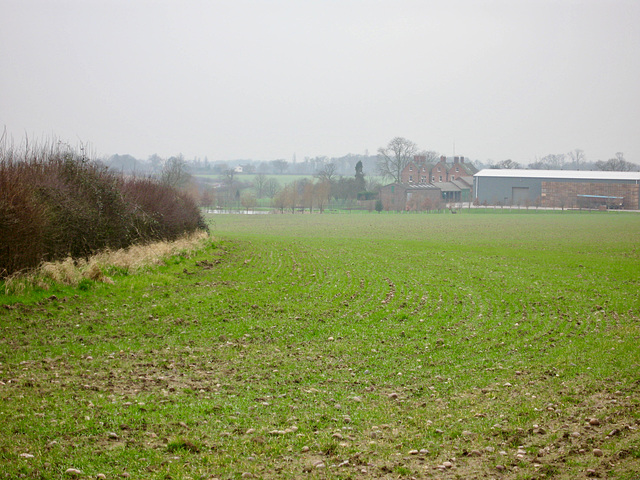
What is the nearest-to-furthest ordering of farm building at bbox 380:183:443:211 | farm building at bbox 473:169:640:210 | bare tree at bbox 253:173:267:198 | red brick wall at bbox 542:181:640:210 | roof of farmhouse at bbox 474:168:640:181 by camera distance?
red brick wall at bbox 542:181:640:210, farm building at bbox 473:169:640:210, farm building at bbox 380:183:443:211, roof of farmhouse at bbox 474:168:640:181, bare tree at bbox 253:173:267:198

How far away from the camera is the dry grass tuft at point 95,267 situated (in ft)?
44.7

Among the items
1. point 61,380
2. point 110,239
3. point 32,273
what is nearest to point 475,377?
→ point 61,380

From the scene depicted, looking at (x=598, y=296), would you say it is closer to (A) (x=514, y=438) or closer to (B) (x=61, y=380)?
(A) (x=514, y=438)

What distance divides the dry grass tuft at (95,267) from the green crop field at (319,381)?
18.3 inches

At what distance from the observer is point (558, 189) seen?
114312mm

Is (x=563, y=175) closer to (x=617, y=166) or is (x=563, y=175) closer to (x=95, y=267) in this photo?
(x=617, y=166)

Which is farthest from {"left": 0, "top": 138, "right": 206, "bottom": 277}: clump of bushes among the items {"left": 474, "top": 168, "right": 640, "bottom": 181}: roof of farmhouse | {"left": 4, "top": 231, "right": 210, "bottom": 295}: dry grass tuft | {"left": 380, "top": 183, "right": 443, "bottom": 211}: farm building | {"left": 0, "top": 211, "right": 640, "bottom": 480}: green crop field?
{"left": 474, "top": 168, "right": 640, "bottom": 181}: roof of farmhouse

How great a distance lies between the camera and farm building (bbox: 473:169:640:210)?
4205 inches

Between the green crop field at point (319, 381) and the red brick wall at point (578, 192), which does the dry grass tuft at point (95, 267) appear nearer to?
the green crop field at point (319, 381)

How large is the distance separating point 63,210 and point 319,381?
11.5m

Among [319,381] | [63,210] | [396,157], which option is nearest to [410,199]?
[396,157]

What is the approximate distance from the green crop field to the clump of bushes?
5.51 feet

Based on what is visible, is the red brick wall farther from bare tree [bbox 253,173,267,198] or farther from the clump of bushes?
the clump of bushes

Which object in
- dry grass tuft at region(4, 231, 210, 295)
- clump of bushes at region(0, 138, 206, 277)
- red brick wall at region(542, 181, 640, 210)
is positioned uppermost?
red brick wall at region(542, 181, 640, 210)
